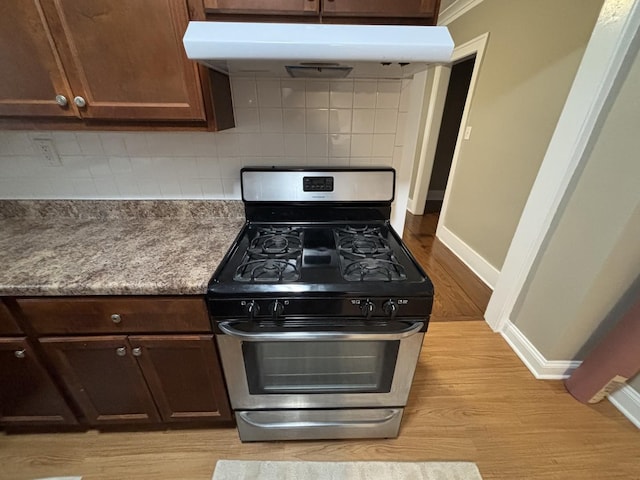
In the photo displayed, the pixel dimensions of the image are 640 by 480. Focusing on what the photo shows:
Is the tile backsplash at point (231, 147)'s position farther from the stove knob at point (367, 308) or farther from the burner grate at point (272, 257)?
the stove knob at point (367, 308)

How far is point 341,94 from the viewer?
117 centimetres

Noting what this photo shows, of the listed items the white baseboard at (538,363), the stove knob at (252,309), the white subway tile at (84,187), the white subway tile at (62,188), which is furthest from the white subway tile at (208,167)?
the white baseboard at (538,363)

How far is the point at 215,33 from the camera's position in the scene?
69cm

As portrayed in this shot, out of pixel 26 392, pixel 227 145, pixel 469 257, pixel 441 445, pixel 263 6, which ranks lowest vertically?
pixel 441 445

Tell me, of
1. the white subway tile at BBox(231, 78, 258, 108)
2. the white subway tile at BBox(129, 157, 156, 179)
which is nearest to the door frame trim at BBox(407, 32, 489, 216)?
the white subway tile at BBox(231, 78, 258, 108)

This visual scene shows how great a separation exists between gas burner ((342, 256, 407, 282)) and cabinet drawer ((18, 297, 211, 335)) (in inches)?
21.6

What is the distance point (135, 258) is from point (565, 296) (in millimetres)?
2165

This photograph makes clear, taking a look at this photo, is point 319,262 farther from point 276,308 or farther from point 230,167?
point 230,167

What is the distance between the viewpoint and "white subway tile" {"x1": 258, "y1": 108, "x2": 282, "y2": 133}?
1189mm

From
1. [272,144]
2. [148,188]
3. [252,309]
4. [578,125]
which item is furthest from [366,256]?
[578,125]

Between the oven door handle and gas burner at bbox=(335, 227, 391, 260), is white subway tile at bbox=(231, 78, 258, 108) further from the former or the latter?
the oven door handle

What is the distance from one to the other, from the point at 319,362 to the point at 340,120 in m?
1.09

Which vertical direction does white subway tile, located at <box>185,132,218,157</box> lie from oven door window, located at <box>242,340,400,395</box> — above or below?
above

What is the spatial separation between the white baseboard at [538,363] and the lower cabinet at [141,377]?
1844mm
